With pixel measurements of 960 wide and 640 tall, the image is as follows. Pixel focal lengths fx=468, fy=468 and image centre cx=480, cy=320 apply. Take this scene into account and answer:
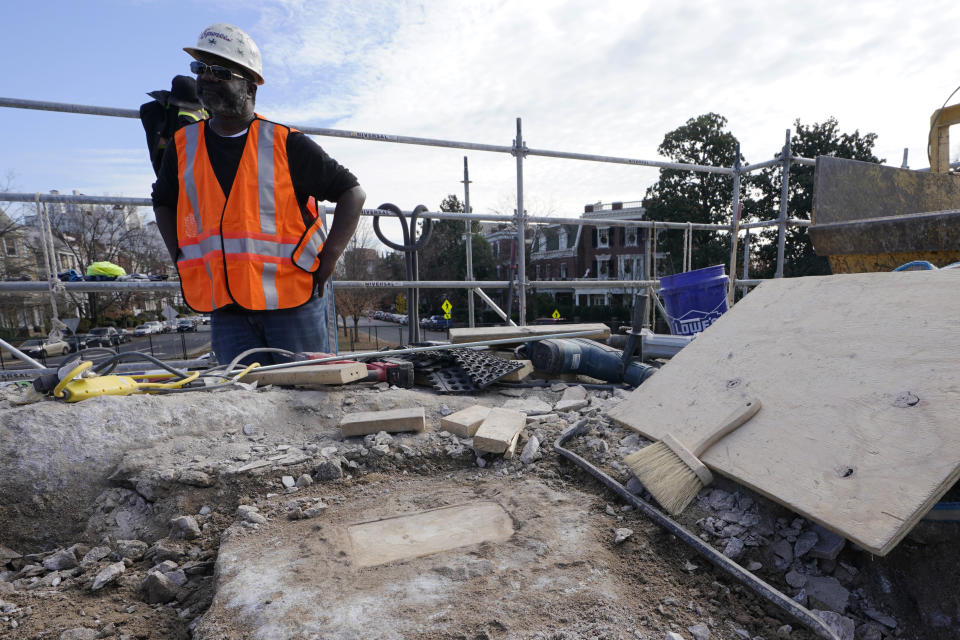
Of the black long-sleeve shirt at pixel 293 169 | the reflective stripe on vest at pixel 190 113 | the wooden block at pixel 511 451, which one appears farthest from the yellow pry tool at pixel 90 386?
the wooden block at pixel 511 451

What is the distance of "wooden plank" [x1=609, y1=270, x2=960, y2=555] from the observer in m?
1.35

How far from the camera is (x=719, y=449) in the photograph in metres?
1.86

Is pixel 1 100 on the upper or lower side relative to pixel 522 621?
upper

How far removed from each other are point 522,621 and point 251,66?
294cm

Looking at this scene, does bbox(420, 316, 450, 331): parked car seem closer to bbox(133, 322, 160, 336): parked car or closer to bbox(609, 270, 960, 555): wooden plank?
bbox(133, 322, 160, 336): parked car

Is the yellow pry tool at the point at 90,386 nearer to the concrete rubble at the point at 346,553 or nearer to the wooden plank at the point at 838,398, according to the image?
the concrete rubble at the point at 346,553

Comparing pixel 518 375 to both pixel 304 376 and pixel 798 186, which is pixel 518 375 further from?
pixel 798 186

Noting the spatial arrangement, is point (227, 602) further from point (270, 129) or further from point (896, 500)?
point (270, 129)

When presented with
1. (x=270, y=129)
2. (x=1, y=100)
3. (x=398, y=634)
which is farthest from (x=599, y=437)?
(x=1, y=100)

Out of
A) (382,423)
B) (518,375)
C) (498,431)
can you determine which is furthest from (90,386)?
(518,375)

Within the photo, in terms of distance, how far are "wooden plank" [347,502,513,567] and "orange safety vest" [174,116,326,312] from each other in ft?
5.28

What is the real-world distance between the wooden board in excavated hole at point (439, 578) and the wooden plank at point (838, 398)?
480mm

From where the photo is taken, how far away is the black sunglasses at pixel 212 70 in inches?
98.1

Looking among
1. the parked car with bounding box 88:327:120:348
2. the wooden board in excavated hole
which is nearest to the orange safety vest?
the wooden board in excavated hole
